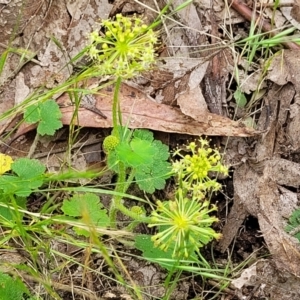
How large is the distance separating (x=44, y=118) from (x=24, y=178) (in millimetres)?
347

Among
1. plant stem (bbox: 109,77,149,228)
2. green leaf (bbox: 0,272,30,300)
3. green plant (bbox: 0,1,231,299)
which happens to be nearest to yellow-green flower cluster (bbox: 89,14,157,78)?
green plant (bbox: 0,1,231,299)

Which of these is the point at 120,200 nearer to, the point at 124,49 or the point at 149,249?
the point at 149,249

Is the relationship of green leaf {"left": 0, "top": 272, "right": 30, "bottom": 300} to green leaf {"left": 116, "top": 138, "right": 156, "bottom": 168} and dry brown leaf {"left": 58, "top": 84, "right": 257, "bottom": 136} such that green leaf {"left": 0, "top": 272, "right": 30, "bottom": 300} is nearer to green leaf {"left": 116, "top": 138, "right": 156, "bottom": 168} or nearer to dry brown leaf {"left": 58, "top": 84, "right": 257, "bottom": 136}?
green leaf {"left": 116, "top": 138, "right": 156, "bottom": 168}

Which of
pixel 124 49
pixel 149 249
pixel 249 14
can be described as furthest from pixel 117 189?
pixel 249 14

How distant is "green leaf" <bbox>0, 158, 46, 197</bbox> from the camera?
2.70 metres

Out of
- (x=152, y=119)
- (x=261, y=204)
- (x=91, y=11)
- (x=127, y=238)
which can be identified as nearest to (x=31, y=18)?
(x=91, y=11)

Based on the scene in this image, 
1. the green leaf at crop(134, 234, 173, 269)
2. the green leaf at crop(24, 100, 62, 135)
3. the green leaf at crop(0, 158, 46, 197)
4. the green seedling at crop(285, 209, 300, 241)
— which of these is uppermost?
the green leaf at crop(24, 100, 62, 135)

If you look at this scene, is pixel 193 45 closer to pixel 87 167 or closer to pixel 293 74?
pixel 293 74

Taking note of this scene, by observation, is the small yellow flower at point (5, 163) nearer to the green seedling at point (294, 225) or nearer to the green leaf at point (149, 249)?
the green leaf at point (149, 249)

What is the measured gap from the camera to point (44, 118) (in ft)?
9.73

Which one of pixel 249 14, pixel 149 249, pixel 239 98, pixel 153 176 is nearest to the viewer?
pixel 149 249

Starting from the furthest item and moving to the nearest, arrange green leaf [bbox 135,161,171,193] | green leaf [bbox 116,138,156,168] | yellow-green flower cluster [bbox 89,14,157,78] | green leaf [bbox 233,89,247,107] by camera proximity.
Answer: green leaf [bbox 233,89,247,107]
green leaf [bbox 135,161,171,193]
green leaf [bbox 116,138,156,168]
yellow-green flower cluster [bbox 89,14,157,78]

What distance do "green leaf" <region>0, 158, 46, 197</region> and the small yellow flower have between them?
0.15 ft

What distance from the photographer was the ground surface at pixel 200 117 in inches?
110
